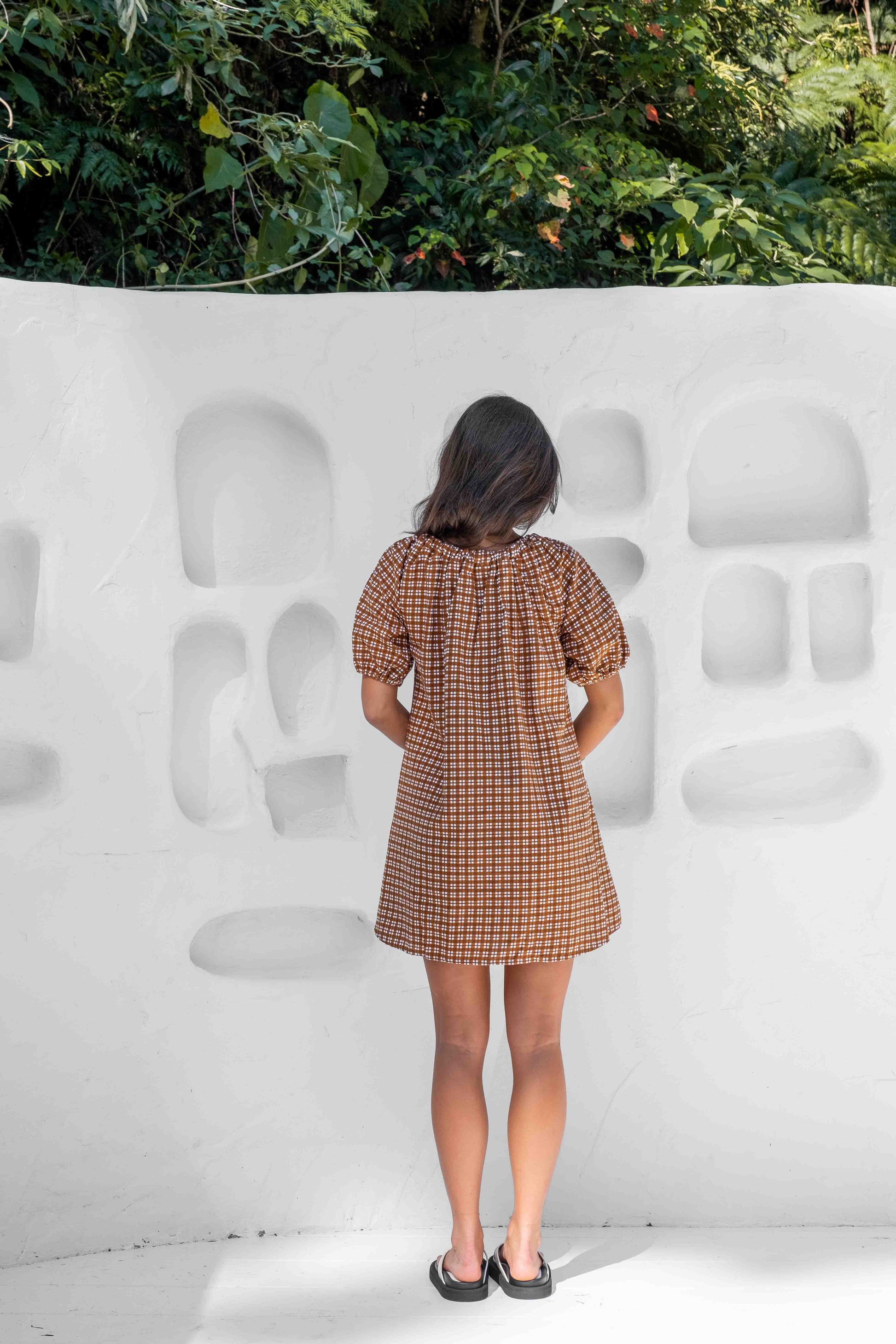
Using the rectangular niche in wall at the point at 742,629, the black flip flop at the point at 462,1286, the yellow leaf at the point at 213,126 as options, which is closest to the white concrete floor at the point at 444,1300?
the black flip flop at the point at 462,1286

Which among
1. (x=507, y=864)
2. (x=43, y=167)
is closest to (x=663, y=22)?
(x=43, y=167)

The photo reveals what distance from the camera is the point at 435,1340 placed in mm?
1816

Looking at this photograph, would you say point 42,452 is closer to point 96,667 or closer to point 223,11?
point 96,667

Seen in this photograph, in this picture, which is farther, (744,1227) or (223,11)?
(223,11)

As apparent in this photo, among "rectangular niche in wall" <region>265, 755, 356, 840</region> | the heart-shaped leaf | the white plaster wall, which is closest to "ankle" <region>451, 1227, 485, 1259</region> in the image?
the white plaster wall

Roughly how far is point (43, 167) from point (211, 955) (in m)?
1.98

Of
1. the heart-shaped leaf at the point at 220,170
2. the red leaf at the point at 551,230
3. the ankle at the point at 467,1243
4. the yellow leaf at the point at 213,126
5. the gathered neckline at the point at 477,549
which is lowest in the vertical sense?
the ankle at the point at 467,1243

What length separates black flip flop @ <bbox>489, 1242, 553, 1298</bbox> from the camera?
6.17 feet

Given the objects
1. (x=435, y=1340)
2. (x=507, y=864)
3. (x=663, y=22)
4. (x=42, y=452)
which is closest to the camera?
(x=507, y=864)

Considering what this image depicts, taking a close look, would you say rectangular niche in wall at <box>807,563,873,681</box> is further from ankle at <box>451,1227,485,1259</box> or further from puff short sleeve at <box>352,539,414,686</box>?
ankle at <box>451,1227,485,1259</box>

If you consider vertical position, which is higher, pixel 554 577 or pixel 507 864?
pixel 554 577

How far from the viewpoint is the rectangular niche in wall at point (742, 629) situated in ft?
7.18

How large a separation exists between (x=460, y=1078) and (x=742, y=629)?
37.1 inches

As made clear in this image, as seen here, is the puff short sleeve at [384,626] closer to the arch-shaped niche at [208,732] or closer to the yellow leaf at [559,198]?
the arch-shaped niche at [208,732]
